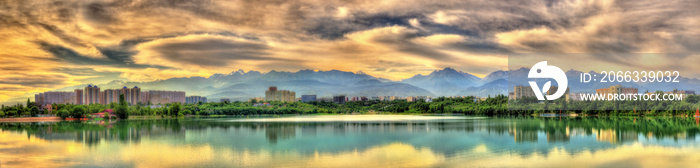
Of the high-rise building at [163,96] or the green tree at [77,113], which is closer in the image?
the green tree at [77,113]

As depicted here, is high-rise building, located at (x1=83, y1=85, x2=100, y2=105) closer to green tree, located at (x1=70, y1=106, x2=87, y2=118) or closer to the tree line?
the tree line

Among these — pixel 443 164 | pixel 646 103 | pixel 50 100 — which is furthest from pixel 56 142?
pixel 50 100

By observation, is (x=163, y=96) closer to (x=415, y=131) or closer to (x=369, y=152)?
(x=415, y=131)

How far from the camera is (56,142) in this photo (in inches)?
955

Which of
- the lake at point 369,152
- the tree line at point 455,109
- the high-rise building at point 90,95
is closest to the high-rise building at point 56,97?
the high-rise building at point 90,95

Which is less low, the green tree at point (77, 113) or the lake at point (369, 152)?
the green tree at point (77, 113)

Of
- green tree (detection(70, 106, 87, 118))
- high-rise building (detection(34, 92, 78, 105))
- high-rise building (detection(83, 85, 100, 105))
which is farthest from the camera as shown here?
high-rise building (detection(34, 92, 78, 105))

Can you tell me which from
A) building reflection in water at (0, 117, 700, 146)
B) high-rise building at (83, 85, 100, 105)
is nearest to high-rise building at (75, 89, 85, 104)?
high-rise building at (83, 85, 100, 105)

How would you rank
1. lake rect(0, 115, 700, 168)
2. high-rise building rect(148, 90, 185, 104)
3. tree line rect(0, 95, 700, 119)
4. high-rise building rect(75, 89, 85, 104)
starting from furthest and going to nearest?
high-rise building rect(148, 90, 185, 104) → high-rise building rect(75, 89, 85, 104) → tree line rect(0, 95, 700, 119) → lake rect(0, 115, 700, 168)

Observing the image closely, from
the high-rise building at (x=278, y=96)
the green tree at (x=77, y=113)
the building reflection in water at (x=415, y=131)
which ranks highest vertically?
the high-rise building at (x=278, y=96)

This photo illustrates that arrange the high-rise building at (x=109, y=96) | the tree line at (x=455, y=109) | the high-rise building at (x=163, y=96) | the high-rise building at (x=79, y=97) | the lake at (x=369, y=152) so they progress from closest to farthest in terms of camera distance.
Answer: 1. the lake at (x=369, y=152)
2. the tree line at (x=455, y=109)
3. the high-rise building at (x=109, y=96)
4. the high-rise building at (x=79, y=97)
5. the high-rise building at (x=163, y=96)

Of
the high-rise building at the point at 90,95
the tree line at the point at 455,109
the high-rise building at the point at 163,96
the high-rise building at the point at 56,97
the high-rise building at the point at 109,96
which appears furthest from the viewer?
the high-rise building at the point at 163,96

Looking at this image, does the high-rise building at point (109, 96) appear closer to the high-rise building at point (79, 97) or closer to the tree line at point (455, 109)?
the high-rise building at point (79, 97)

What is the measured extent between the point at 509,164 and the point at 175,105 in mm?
59866
